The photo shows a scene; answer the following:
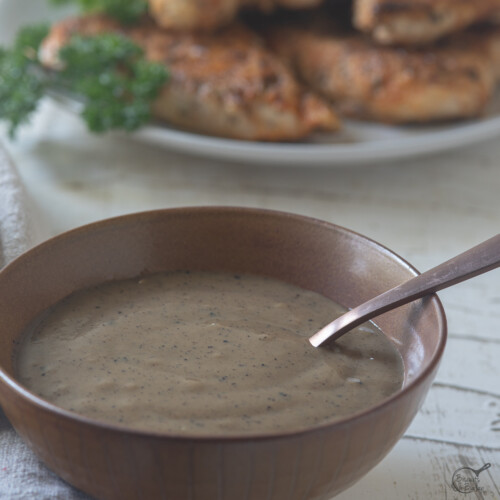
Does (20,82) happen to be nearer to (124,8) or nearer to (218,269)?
(124,8)

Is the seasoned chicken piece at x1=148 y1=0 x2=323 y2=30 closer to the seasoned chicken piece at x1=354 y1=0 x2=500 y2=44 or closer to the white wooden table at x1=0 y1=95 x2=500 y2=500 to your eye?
the seasoned chicken piece at x1=354 y1=0 x2=500 y2=44

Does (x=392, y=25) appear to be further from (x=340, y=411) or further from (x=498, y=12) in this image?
(x=340, y=411)

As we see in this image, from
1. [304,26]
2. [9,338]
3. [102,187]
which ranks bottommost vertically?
[102,187]

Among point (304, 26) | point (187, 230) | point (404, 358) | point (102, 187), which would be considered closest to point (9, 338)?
point (187, 230)

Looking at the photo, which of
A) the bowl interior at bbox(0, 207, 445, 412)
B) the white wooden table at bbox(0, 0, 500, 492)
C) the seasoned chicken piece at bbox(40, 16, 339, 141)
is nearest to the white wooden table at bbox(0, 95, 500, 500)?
the white wooden table at bbox(0, 0, 500, 492)

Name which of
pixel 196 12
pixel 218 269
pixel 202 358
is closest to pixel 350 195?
pixel 196 12

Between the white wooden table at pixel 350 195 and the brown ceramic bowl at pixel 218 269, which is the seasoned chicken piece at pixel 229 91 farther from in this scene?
the brown ceramic bowl at pixel 218 269
